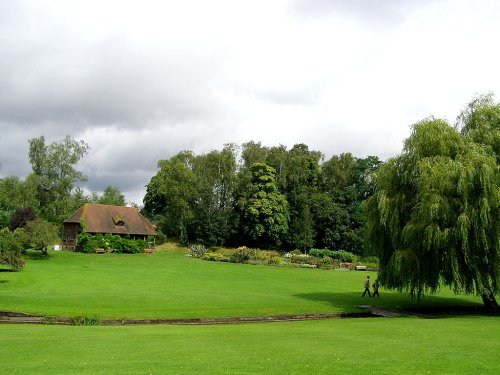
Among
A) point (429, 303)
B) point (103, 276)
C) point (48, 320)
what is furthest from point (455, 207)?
point (103, 276)

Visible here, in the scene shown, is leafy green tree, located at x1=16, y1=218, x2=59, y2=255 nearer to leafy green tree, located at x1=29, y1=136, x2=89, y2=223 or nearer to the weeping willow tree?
leafy green tree, located at x1=29, y1=136, x2=89, y2=223

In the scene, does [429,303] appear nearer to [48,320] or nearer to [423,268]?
[423,268]

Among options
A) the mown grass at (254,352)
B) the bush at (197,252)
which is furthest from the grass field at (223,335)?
the bush at (197,252)

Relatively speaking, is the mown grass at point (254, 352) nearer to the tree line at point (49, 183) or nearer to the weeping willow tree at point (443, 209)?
the weeping willow tree at point (443, 209)

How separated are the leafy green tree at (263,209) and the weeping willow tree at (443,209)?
4676 centimetres

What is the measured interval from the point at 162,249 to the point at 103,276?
3773 cm

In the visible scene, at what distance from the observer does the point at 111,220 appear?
71312 millimetres

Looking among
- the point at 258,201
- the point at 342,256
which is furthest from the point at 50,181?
the point at 342,256

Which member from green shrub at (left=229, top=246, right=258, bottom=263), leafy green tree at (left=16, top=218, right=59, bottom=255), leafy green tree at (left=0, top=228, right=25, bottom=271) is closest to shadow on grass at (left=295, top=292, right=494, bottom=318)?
leafy green tree at (left=0, top=228, right=25, bottom=271)

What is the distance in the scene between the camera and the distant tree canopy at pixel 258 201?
7744 cm

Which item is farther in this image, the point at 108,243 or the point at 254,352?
the point at 108,243

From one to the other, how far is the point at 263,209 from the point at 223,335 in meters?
58.6

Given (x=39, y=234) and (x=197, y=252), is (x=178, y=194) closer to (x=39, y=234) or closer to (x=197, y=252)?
(x=197, y=252)

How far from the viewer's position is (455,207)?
25.6 meters
